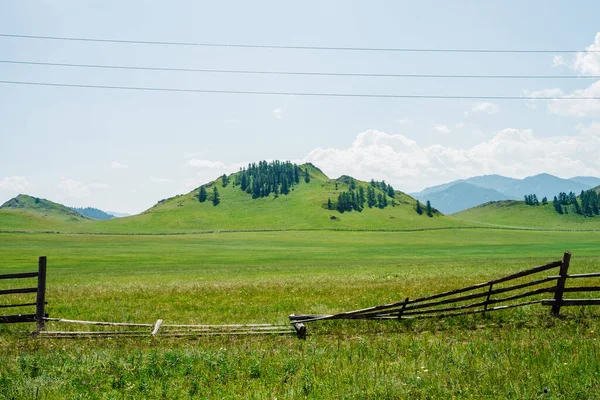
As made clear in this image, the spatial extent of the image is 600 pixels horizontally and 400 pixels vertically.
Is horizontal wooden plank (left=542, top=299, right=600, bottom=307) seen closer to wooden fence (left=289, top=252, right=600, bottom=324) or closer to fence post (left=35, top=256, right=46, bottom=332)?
wooden fence (left=289, top=252, right=600, bottom=324)

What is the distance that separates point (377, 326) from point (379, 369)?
18.7ft

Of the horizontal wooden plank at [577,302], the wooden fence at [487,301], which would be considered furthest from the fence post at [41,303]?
the horizontal wooden plank at [577,302]

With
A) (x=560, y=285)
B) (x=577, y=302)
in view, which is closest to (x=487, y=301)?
(x=560, y=285)

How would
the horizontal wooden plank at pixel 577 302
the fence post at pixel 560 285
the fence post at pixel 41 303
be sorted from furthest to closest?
the fence post at pixel 41 303 → the horizontal wooden plank at pixel 577 302 → the fence post at pixel 560 285

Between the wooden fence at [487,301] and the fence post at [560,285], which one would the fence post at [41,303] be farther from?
the fence post at [560,285]

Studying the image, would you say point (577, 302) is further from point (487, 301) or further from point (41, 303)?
point (41, 303)

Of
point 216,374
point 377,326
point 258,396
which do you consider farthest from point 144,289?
point 258,396

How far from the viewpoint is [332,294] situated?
23.4m

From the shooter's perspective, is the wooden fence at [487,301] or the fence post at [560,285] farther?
the fence post at [560,285]

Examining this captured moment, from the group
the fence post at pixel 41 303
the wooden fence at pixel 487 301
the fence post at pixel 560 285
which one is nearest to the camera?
the wooden fence at pixel 487 301

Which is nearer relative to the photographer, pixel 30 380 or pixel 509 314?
pixel 30 380

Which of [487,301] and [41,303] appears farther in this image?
[41,303]

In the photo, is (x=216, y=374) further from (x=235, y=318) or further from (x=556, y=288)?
(x=556, y=288)

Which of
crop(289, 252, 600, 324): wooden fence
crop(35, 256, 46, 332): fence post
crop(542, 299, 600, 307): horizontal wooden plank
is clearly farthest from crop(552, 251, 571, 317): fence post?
crop(35, 256, 46, 332): fence post
